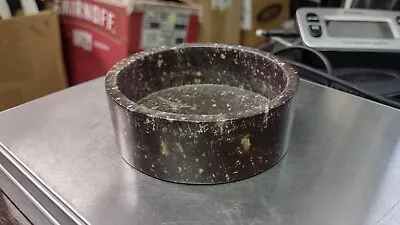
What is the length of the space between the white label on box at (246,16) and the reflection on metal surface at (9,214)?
0.76 metres

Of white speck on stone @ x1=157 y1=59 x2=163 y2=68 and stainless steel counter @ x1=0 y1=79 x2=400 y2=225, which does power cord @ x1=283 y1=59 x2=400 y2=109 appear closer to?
stainless steel counter @ x1=0 y1=79 x2=400 y2=225

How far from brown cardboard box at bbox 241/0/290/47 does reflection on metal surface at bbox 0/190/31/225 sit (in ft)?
2.46

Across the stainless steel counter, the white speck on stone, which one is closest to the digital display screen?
the stainless steel counter

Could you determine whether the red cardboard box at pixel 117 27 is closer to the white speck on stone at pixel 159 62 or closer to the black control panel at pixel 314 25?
the black control panel at pixel 314 25

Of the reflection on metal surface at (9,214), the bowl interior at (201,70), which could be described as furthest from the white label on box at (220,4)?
the reflection on metal surface at (9,214)

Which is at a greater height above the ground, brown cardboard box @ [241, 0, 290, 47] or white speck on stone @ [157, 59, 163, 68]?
white speck on stone @ [157, 59, 163, 68]

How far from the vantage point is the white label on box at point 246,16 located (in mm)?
1134

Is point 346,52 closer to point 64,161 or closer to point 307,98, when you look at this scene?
point 307,98

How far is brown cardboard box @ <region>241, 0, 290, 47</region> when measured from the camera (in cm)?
115

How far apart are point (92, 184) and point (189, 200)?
9 centimetres

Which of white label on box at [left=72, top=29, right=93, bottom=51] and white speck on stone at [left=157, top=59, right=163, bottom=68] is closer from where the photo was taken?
white speck on stone at [left=157, top=59, right=163, bottom=68]

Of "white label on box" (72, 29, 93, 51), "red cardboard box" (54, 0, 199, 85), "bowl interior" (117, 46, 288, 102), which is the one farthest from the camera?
"white label on box" (72, 29, 93, 51)

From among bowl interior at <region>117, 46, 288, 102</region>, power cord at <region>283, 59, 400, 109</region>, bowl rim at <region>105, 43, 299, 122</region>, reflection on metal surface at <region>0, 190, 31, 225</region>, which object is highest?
bowl rim at <region>105, 43, 299, 122</region>

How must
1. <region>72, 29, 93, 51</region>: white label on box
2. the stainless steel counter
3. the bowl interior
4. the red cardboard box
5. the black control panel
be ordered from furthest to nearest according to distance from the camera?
<region>72, 29, 93, 51</region>: white label on box, the red cardboard box, the black control panel, the bowl interior, the stainless steel counter
